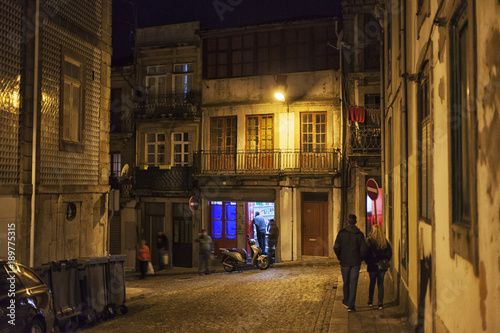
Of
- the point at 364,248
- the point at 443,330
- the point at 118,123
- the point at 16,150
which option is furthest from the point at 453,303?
the point at 118,123

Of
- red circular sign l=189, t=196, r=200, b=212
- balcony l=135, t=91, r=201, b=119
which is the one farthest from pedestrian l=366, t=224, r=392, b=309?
balcony l=135, t=91, r=201, b=119

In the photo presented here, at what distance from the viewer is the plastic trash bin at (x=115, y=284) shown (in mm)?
10195

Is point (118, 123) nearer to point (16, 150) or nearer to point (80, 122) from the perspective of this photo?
point (80, 122)

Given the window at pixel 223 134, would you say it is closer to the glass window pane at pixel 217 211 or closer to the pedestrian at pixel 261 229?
the glass window pane at pixel 217 211

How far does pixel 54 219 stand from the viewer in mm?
12625

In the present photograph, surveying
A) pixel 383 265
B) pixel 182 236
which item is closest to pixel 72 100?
pixel 383 265

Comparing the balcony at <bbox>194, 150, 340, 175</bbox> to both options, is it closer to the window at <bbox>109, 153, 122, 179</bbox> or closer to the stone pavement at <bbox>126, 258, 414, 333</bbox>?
the window at <bbox>109, 153, 122, 179</bbox>

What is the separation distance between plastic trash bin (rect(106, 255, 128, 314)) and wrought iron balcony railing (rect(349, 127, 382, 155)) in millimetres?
12562

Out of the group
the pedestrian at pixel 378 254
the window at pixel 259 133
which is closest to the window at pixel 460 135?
the pedestrian at pixel 378 254

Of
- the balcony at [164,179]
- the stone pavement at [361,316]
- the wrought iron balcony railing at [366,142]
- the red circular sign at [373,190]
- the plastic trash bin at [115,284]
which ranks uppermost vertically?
the wrought iron balcony railing at [366,142]

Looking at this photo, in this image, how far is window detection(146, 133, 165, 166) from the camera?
25031mm

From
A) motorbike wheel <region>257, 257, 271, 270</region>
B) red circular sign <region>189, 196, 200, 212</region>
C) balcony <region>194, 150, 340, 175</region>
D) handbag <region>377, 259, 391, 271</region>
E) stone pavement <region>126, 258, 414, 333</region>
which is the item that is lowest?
motorbike wheel <region>257, 257, 271, 270</region>

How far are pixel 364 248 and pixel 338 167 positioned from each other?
1198 cm

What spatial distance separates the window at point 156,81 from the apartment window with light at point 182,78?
2.00 feet
